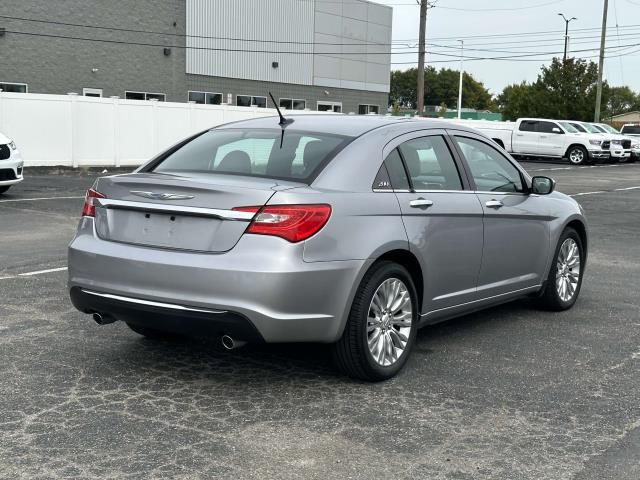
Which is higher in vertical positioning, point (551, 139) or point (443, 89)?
point (443, 89)

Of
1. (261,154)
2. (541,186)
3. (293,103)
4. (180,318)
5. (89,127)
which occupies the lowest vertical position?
(180,318)

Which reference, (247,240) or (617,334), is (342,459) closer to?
(247,240)

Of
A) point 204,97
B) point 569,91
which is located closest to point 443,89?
point 569,91

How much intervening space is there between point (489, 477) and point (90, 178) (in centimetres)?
1980

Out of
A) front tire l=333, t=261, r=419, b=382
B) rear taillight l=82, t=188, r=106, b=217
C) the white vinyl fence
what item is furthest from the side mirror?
the white vinyl fence

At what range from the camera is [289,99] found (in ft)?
145

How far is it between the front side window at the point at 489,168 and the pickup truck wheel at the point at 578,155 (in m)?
29.8

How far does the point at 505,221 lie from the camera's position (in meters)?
6.31

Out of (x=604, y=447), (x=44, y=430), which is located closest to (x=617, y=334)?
(x=604, y=447)

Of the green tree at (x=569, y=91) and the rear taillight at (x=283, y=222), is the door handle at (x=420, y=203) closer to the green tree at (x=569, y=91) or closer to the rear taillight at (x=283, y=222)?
the rear taillight at (x=283, y=222)

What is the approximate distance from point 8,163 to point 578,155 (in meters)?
25.7

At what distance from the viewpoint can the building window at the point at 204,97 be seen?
3897cm

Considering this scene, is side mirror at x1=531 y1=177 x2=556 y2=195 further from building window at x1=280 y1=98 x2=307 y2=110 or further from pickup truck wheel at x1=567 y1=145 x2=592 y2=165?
building window at x1=280 y1=98 x2=307 y2=110

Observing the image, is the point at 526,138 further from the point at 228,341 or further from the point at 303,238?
the point at 228,341
